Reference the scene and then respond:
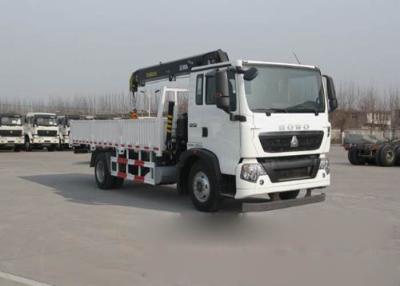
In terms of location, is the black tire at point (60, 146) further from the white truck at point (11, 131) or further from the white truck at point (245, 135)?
the white truck at point (245, 135)

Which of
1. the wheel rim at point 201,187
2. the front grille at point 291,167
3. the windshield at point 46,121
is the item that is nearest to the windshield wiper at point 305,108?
the front grille at point 291,167

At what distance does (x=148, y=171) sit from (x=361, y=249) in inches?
222

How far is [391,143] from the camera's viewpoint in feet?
73.9

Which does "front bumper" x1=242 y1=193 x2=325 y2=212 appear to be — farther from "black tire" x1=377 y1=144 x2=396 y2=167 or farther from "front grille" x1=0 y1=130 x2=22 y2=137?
"front grille" x1=0 y1=130 x2=22 y2=137

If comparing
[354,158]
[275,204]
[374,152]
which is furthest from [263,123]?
[354,158]

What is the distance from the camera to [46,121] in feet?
108

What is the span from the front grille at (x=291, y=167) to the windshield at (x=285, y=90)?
0.87 meters

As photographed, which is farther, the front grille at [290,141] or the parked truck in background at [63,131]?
the parked truck in background at [63,131]

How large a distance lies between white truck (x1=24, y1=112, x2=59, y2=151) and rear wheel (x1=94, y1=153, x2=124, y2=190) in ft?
66.8

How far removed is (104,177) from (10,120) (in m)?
21.4

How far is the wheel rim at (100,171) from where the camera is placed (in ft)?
43.1

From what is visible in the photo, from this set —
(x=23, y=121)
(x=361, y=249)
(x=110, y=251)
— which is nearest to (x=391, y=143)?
(x=361, y=249)

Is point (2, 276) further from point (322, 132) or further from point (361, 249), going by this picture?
point (322, 132)

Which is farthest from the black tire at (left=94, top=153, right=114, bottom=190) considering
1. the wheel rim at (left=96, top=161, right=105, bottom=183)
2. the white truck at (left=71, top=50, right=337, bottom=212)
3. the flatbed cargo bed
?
the white truck at (left=71, top=50, right=337, bottom=212)
